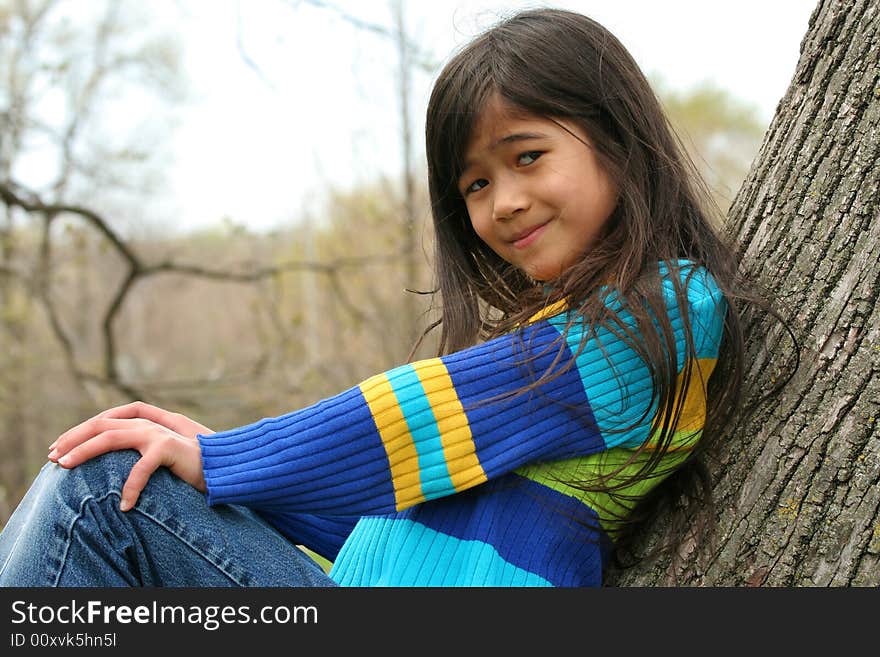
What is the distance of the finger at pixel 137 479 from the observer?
1.34 metres

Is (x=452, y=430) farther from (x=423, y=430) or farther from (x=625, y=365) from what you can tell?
(x=625, y=365)

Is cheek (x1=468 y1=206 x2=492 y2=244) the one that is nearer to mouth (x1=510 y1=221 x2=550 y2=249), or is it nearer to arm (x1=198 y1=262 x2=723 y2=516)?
mouth (x1=510 y1=221 x2=550 y2=249)

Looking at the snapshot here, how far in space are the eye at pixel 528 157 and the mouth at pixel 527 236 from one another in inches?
4.4

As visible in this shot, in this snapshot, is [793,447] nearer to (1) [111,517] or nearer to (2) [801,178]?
(2) [801,178]

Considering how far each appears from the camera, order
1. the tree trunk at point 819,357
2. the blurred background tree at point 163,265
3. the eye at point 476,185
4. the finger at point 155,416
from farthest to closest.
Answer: the blurred background tree at point 163,265 → the eye at point 476,185 → the finger at point 155,416 → the tree trunk at point 819,357

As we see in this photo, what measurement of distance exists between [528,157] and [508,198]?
79mm

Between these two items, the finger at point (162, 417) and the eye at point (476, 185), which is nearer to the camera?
the finger at point (162, 417)

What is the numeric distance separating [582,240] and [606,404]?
341mm

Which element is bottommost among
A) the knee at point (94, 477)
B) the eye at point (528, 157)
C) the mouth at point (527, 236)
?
the knee at point (94, 477)

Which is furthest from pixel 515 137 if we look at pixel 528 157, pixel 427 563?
pixel 427 563

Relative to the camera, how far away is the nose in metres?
1.56

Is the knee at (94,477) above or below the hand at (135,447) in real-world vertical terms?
below

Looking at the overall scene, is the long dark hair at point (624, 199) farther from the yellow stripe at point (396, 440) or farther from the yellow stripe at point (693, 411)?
the yellow stripe at point (396, 440)

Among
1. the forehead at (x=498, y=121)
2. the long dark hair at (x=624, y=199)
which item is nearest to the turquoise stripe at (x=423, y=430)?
the long dark hair at (x=624, y=199)
